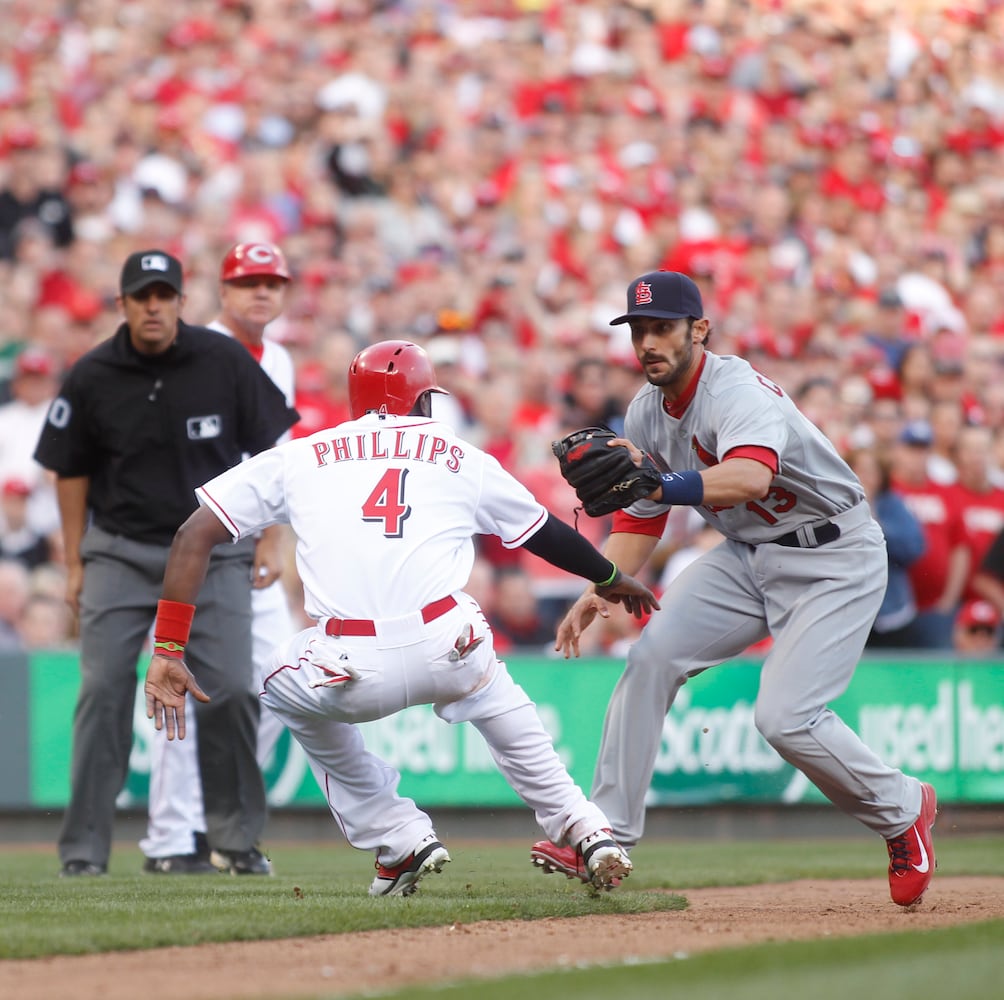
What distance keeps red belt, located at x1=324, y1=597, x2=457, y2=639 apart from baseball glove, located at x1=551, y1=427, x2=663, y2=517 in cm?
62

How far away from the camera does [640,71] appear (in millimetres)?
19406

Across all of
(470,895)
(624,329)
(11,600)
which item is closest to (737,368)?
(470,895)

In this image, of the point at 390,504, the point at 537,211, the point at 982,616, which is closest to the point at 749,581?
the point at 390,504

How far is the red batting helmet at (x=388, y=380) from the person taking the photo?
588 centimetres

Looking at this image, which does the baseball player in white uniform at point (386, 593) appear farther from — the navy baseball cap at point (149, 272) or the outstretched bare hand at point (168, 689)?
the navy baseball cap at point (149, 272)

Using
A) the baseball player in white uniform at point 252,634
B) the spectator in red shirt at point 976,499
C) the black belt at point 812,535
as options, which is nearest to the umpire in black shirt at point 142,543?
the baseball player in white uniform at point 252,634

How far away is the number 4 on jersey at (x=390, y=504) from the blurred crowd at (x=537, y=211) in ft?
17.6

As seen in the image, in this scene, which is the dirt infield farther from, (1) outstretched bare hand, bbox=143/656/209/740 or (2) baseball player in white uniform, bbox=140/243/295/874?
(2) baseball player in white uniform, bbox=140/243/295/874

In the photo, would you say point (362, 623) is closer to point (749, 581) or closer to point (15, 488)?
point (749, 581)

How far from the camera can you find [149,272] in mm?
7414

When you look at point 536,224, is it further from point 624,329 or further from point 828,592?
point 828,592

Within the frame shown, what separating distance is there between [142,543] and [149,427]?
507 millimetres

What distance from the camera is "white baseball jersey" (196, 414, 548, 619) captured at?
5.64 metres

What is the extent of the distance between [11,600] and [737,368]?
18.8ft
